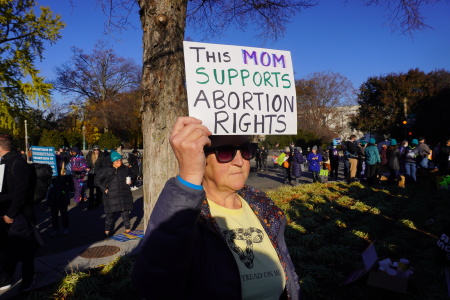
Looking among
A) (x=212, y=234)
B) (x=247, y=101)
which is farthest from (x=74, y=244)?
(x=247, y=101)

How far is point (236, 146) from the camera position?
187 cm

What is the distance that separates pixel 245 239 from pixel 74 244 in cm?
573

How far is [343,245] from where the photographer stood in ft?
18.5

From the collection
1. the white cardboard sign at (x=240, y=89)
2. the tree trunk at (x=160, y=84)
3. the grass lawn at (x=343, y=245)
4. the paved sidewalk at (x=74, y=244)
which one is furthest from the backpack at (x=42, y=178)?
the white cardboard sign at (x=240, y=89)

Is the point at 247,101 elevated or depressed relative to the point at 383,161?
elevated

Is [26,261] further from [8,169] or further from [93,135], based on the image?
[93,135]

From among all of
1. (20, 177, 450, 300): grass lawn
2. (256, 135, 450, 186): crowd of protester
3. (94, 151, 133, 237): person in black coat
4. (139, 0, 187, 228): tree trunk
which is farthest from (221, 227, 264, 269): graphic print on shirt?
(256, 135, 450, 186): crowd of protester

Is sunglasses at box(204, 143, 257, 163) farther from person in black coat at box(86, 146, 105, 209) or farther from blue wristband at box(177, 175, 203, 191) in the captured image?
person in black coat at box(86, 146, 105, 209)

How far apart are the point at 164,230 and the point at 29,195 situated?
164 inches

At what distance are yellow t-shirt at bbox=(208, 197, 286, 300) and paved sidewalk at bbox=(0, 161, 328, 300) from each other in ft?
12.1

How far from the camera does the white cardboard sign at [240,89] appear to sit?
164 cm

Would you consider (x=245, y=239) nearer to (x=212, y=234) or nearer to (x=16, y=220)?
(x=212, y=234)

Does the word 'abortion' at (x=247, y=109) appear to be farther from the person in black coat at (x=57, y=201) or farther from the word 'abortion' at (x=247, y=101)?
the person in black coat at (x=57, y=201)

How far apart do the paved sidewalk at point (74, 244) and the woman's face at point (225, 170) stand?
12.3ft
